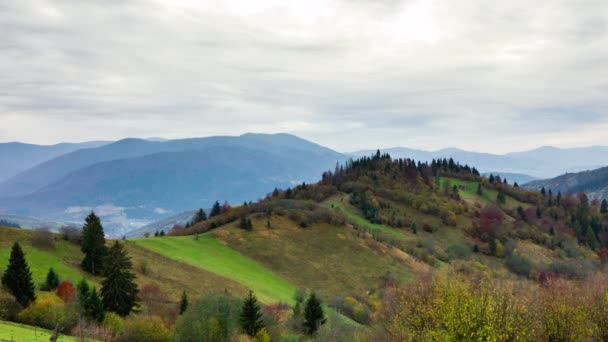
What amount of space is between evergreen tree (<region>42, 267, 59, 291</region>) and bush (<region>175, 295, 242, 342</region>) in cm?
2899

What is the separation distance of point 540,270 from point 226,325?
145 meters

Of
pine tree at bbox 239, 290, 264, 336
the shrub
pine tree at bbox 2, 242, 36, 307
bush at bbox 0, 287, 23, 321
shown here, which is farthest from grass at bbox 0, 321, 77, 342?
pine tree at bbox 239, 290, 264, 336

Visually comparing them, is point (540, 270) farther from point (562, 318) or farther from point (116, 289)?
point (116, 289)

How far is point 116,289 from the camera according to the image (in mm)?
61250

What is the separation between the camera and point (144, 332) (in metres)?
51.5

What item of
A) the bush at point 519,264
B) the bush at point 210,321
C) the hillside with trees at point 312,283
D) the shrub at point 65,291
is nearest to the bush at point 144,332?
the hillside with trees at point 312,283

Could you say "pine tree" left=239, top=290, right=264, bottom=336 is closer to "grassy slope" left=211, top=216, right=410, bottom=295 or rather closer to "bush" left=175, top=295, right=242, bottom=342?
"bush" left=175, top=295, right=242, bottom=342

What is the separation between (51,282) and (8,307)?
1659 cm

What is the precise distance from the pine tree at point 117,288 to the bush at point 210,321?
14334 millimetres

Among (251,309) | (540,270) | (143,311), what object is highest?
(251,309)

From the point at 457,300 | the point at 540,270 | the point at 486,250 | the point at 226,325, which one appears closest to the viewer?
the point at 457,300

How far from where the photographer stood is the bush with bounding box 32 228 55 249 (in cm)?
8300

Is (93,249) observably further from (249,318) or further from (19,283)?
(249,318)

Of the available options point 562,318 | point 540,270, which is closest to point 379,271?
point 540,270
